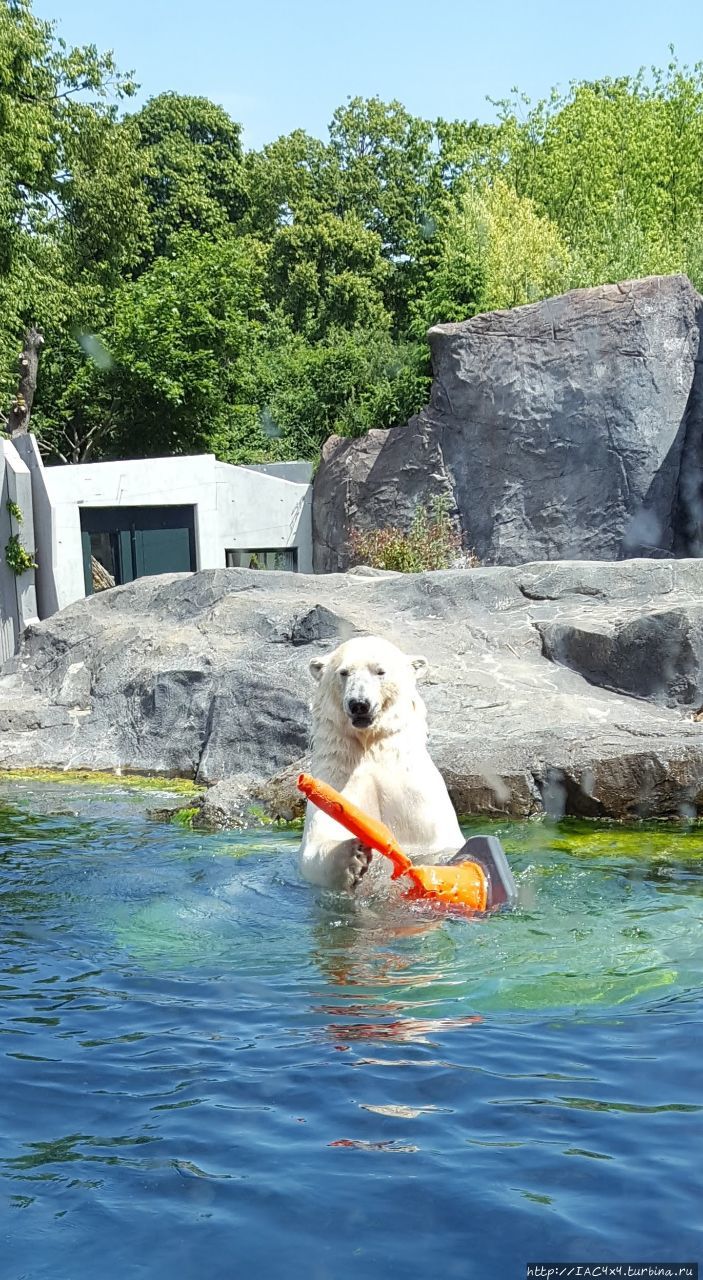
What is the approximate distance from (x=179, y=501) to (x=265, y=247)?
2020 cm

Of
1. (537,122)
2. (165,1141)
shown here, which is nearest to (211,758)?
(165,1141)

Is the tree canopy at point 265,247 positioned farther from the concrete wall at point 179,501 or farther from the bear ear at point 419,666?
the bear ear at point 419,666

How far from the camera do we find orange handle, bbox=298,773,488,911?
521 centimetres

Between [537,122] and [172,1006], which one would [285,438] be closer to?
[537,122]

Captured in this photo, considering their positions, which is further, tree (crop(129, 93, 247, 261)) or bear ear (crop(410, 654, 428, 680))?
tree (crop(129, 93, 247, 261))

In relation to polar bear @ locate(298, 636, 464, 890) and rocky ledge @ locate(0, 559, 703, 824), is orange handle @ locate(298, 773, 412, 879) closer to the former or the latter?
polar bear @ locate(298, 636, 464, 890)

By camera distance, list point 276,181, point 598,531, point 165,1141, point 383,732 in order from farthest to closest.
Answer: point 276,181, point 598,531, point 383,732, point 165,1141

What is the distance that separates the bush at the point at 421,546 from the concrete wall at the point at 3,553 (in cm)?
573

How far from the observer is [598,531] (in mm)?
21578

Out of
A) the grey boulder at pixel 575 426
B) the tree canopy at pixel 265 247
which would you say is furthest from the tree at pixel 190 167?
the grey boulder at pixel 575 426

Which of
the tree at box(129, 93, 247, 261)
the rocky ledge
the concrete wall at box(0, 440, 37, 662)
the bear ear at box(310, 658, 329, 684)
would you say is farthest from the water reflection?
the tree at box(129, 93, 247, 261)

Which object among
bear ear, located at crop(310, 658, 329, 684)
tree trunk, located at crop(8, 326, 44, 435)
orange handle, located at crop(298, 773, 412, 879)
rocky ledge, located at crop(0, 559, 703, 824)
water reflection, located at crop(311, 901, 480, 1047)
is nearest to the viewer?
water reflection, located at crop(311, 901, 480, 1047)

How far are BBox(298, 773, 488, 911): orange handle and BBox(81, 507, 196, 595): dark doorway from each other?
16.1 metres

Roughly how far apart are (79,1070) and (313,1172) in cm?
104
